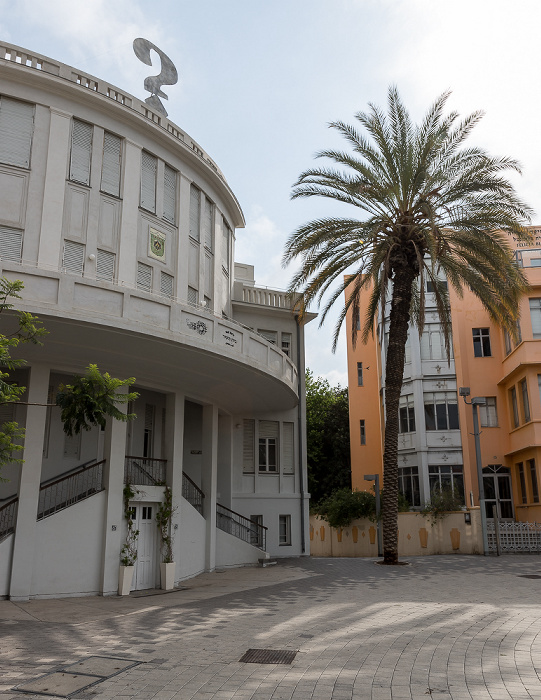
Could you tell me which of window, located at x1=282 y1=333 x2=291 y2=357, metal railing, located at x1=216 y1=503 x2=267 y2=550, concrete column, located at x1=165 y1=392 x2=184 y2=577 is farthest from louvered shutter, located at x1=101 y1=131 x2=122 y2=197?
metal railing, located at x1=216 y1=503 x2=267 y2=550

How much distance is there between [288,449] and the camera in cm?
2709

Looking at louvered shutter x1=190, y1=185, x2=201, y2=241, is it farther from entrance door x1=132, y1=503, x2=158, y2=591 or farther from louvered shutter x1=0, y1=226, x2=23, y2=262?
entrance door x1=132, y1=503, x2=158, y2=591

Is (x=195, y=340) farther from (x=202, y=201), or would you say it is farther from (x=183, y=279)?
(x=202, y=201)

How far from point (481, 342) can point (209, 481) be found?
2029cm

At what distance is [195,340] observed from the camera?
621 inches

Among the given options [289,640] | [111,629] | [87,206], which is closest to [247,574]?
[111,629]

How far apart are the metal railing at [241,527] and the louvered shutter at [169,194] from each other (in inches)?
427

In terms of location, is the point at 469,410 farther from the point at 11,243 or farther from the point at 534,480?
the point at 11,243

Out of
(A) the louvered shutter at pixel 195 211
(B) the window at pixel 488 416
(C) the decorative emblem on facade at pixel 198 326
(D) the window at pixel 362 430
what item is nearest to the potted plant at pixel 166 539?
(C) the decorative emblem on facade at pixel 198 326

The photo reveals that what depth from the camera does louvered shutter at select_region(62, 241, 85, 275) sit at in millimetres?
16375

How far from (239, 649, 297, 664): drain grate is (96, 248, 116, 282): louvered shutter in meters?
11.2

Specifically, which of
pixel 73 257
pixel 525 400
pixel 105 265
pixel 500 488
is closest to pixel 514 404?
pixel 525 400

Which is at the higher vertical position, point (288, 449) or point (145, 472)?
point (288, 449)

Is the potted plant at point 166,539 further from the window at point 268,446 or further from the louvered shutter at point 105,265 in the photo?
the window at point 268,446
